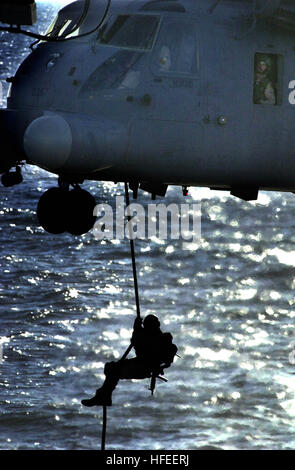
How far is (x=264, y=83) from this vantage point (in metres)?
22.1

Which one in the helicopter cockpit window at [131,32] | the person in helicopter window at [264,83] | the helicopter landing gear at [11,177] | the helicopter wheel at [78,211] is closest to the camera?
the helicopter cockpit window at [131,32]

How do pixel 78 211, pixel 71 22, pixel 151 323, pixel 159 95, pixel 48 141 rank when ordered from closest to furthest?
pixel 48 141 < pixel 159 95 < pixel 78 211 < pixel 71 22 < pixel 151 323

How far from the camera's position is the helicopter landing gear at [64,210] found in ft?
69.7

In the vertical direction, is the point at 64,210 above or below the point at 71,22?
below

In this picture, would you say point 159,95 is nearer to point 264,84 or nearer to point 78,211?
point 264,84

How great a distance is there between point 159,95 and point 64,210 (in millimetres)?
2897

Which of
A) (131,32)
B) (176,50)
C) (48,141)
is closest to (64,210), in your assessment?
(48,141)

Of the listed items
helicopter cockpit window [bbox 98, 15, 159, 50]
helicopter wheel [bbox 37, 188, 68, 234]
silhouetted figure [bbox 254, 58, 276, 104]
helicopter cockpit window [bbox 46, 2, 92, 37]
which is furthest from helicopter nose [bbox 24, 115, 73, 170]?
silhouetted figure [bbox 254, 58, 276, 104]

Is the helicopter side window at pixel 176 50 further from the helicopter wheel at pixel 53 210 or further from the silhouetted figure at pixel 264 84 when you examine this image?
the helicopter wheel at pixel 53 210

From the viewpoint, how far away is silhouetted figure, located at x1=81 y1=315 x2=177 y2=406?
22562 mm

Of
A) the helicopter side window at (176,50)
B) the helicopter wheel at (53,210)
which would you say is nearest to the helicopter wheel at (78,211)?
the helicopter wheel at (53,210)

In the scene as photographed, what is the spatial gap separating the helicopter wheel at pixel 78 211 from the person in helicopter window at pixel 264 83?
13.0 feet
